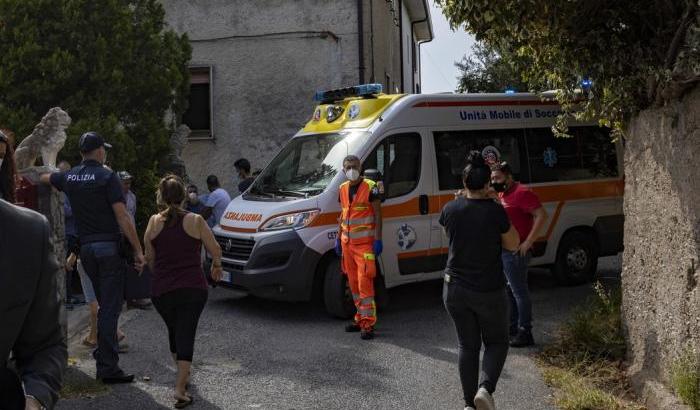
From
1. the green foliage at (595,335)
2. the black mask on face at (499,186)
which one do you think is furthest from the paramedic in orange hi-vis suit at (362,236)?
the green foliage at (595,335)

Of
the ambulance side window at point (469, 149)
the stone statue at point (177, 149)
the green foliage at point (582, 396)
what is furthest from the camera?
the stone statue at point (177, 149)

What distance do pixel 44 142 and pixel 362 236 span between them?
301 centimetres

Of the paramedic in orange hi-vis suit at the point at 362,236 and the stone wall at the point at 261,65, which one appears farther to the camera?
the stone wall at the point at 261,65

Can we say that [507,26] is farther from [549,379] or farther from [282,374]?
[282,374]

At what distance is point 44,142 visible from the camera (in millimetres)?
7203

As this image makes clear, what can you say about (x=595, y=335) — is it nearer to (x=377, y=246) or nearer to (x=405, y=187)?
(x=377, y=246)

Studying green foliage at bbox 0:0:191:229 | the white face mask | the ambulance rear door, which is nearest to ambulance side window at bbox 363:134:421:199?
the ambulance rear door

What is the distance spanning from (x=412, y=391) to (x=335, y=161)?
3500mm

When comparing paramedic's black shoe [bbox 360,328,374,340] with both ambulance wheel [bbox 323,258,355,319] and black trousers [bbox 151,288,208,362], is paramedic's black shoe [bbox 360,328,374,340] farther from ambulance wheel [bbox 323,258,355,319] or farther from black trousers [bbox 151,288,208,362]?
black trousers [bbox 151,288,208,362]

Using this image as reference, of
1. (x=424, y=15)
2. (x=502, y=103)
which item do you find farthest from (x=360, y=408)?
(x=424, y=15)

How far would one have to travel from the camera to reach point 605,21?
633 centimetres

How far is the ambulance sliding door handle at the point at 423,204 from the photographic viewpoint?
9.16 m

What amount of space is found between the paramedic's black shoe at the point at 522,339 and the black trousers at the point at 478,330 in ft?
7.33

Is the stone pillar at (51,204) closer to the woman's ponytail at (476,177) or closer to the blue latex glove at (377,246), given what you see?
the blue latex glove at (377,246)
